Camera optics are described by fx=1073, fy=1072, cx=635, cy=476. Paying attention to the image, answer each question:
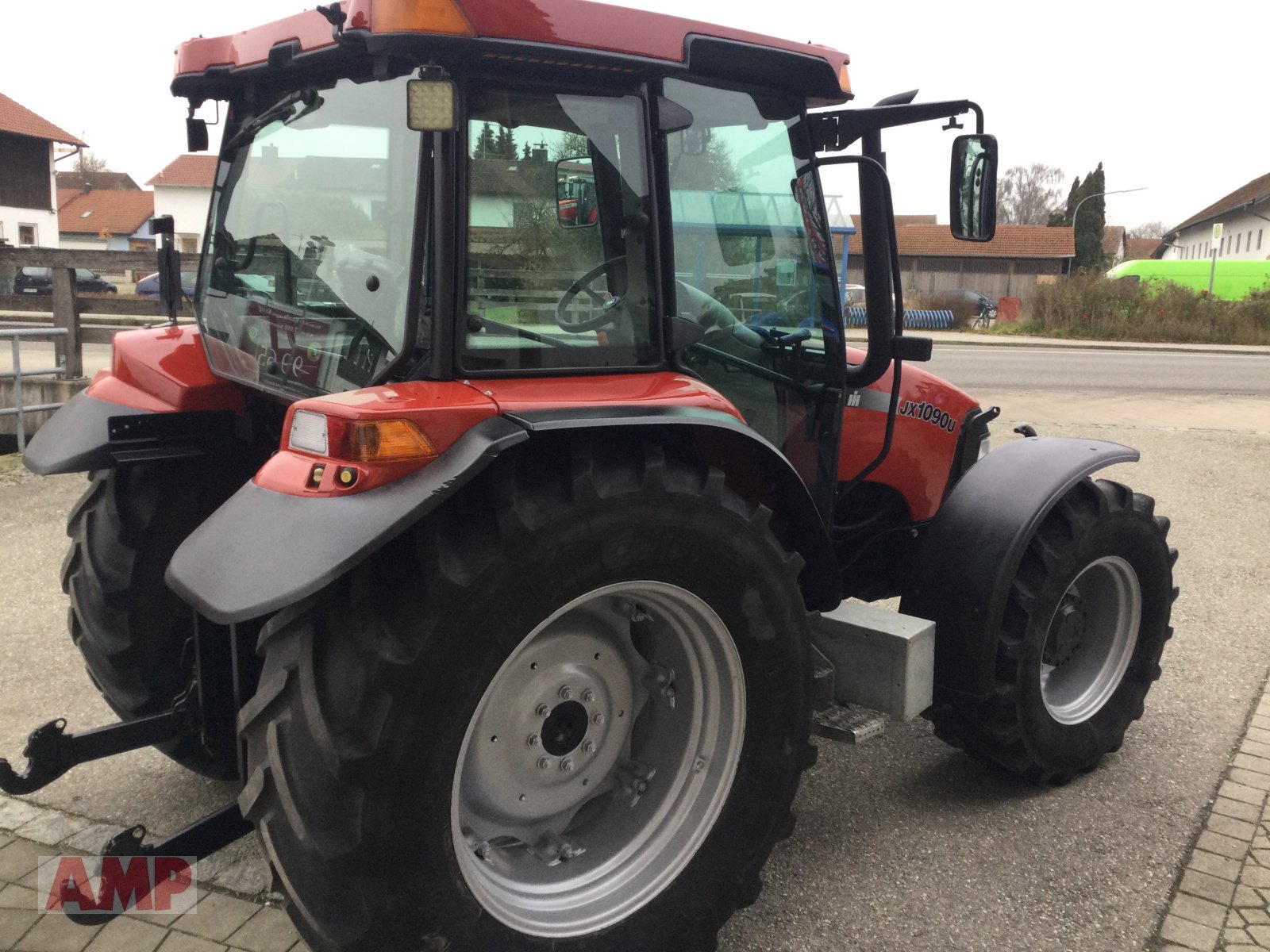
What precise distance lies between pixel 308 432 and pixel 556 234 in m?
0.71

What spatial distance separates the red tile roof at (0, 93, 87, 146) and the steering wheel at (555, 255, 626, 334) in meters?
46.3

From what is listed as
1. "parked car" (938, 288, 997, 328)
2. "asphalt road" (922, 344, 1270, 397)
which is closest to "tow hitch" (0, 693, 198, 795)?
"asphalt road" (922, 344, 1270, 397)

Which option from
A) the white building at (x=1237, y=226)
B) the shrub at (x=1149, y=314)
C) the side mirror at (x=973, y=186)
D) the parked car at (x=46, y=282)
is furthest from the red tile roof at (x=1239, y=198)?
the side mirror at (x=973, y=186)

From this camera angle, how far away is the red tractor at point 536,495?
198 cm

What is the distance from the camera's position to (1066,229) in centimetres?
5194

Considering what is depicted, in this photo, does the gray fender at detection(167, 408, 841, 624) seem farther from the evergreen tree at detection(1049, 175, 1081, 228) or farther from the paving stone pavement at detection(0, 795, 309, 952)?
the evergreen tree at detection(1049, 175, 1081, 228)

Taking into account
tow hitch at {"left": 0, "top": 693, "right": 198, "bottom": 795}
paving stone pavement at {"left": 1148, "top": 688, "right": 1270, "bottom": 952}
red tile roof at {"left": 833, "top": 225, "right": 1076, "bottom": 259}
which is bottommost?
paving stone pavement at {"left": 1148, "top": 688, "right": 1270, "bottom": 952}

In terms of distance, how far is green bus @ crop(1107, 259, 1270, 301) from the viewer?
2972 centimetres

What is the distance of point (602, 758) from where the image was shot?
2582 mm

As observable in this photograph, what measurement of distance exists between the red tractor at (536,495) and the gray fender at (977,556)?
12 millimetres

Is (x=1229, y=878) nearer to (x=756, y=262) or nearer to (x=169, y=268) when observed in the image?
(x=756, y=262)

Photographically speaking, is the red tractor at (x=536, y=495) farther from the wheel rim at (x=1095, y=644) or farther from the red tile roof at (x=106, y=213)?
the red tile roof at (x=106, y=213)

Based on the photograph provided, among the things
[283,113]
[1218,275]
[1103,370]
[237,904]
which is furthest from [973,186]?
[1218,275]

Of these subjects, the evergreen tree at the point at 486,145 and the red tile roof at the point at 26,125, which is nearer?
the evergreen tree at the point at 486,145
